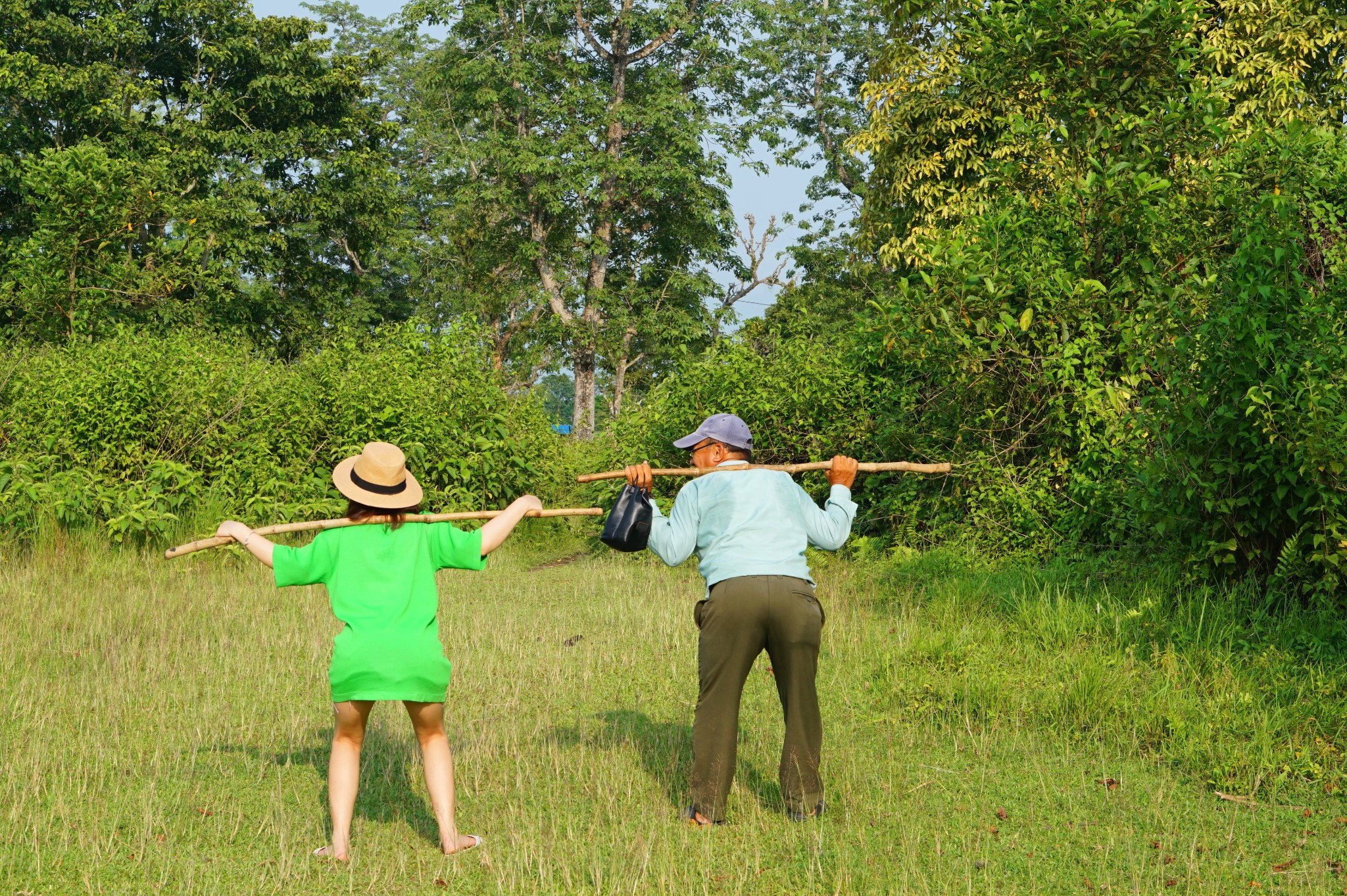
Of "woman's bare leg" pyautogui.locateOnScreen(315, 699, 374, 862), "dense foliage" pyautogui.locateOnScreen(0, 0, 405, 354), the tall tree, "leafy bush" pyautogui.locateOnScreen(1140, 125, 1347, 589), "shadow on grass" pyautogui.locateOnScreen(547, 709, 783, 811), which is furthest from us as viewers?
the tall tree

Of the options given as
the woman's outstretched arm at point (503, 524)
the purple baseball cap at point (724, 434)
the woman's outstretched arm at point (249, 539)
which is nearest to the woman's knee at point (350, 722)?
the woman's outstretched arm at point (249, 539)

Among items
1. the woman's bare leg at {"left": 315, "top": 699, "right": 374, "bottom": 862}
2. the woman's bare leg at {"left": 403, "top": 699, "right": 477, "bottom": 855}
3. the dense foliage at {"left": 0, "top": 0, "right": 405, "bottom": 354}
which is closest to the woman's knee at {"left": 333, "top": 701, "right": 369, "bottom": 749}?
the woman's bare leg at {"left": 315, "top": 699, "right": 374, "bottom": 862}

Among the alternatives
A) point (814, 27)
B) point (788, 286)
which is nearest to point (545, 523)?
point (788, 286)

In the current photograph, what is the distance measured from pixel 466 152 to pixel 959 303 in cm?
2204

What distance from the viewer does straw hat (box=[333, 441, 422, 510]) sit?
5219 millimetres

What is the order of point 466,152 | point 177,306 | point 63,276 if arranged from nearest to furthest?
point 63,276 < point 177,306 < point 466,152

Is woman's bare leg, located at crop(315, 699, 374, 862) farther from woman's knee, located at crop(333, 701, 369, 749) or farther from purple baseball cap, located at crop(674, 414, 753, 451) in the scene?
purple baseball cap, located at crop(674, 414, 753, 451)

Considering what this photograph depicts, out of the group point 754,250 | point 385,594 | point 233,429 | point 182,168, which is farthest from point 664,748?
point 754,250

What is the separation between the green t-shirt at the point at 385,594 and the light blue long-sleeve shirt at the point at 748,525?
1005 millimetres

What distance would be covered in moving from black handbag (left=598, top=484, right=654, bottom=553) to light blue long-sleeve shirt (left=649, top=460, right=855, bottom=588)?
7cm

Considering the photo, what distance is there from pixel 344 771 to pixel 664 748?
2.32 metres

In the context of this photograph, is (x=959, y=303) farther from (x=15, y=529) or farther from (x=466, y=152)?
(x=466, y=152)

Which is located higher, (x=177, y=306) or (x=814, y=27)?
(x=814, y=27)

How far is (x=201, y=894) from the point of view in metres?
4.91
